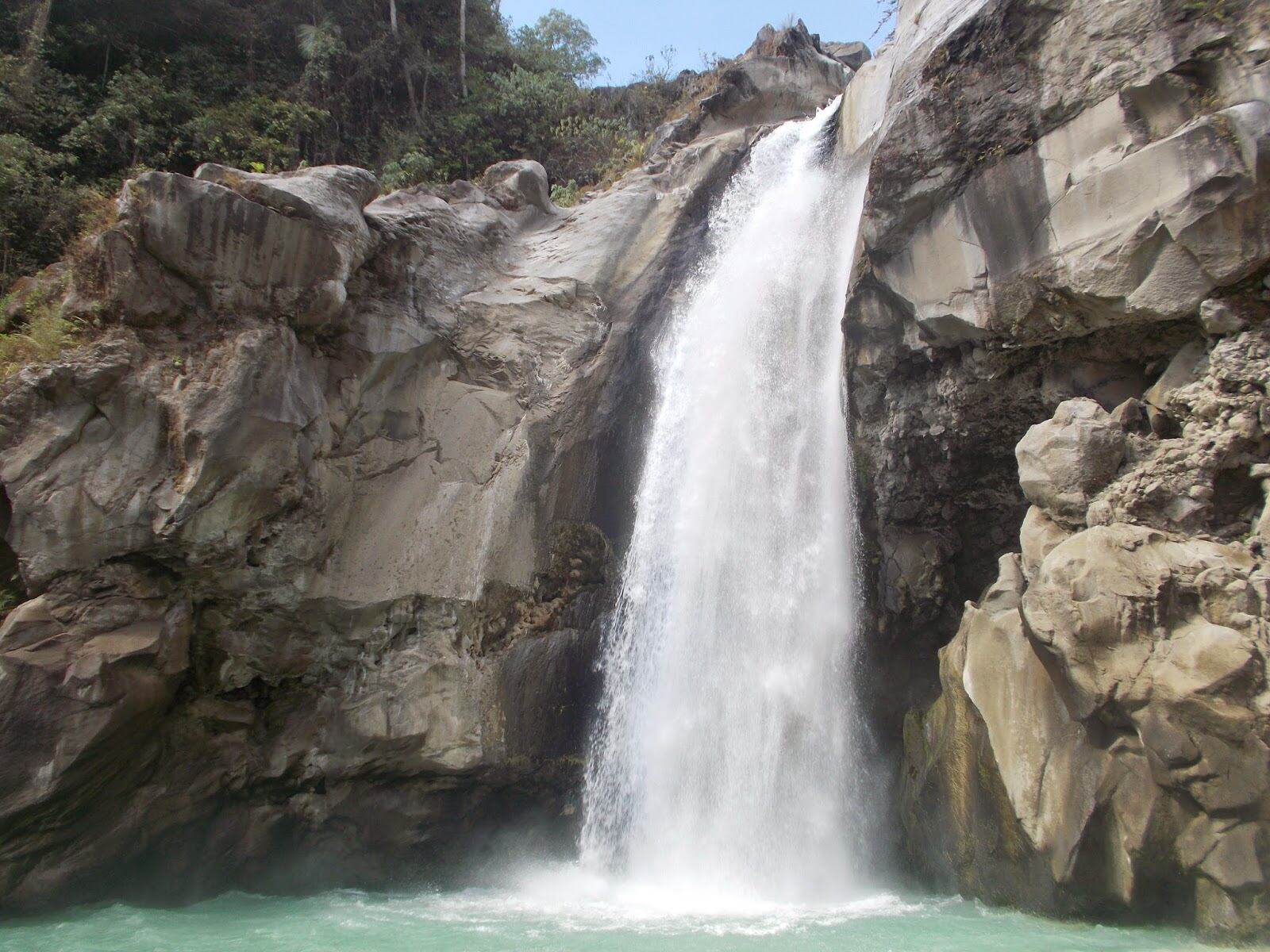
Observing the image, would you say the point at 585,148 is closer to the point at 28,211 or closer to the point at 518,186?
the point at 518,186

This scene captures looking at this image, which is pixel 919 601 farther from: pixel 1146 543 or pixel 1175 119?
pixel 1175 119

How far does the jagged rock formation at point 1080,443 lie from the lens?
257 inches

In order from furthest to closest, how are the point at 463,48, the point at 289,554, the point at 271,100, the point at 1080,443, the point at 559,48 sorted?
the point at 559,48
the point at 463,48
the point at 271,100
the point at 289,554
the point at 1080,443

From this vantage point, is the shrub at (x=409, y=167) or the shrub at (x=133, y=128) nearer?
the shrub at (x=133, y=128)

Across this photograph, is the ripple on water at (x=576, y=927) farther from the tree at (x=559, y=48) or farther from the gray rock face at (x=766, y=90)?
the tree at (x=559, y=48)

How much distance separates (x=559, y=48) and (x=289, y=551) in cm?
2775

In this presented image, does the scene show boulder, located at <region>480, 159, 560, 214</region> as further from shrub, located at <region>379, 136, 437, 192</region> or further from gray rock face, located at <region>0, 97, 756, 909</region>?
shrub, located at <region>379, 136, 437, 192</region>

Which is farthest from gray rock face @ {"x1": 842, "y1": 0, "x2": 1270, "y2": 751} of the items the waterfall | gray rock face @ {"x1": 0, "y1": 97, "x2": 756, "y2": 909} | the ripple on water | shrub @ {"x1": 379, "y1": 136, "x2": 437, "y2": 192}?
shrub @ {"x1": 379, "y1": 136, "x2": 437, "y2": 192}

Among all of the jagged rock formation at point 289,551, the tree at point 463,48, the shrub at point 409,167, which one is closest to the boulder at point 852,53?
the tree at point 463,48

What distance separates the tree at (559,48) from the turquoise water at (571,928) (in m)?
23.3

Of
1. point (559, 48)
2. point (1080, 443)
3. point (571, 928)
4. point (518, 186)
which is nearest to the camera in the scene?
point (571, 928)

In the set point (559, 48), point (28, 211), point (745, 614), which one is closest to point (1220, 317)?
point (745, 614)

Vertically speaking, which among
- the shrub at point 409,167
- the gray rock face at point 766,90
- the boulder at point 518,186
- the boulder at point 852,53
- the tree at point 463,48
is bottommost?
the boulder at point 518,186

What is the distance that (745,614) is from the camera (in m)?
10.9
